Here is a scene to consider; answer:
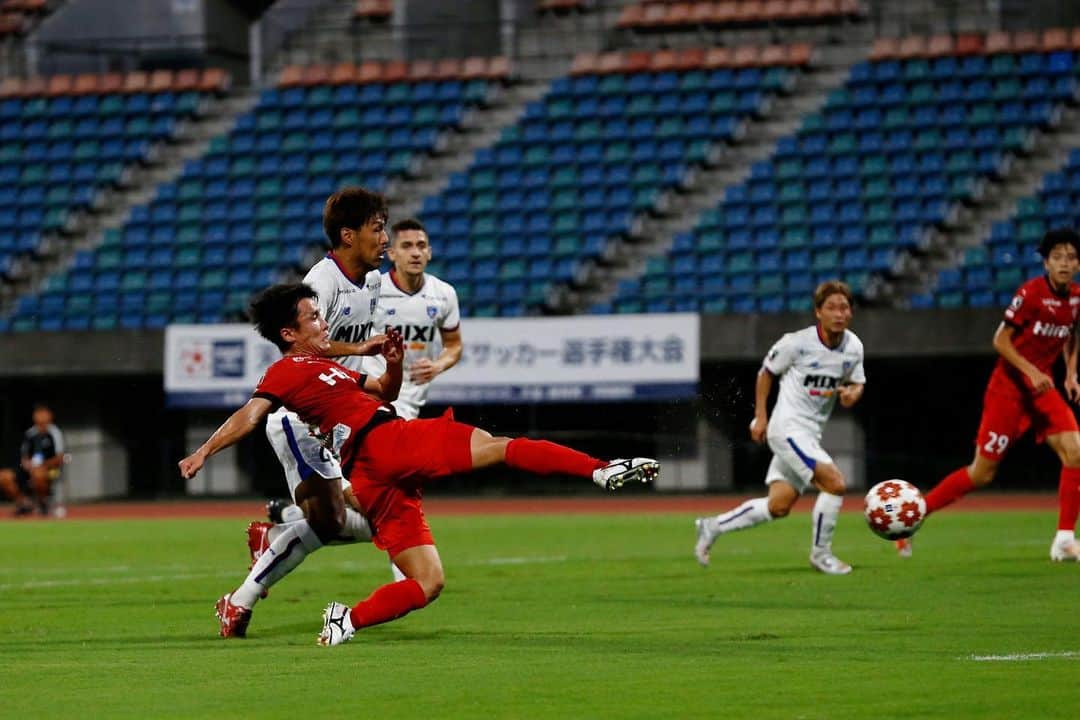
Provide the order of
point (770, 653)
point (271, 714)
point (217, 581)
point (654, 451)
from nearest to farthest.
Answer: point (271, 714), point (770, 653), point (217, 581), point (654, 451)

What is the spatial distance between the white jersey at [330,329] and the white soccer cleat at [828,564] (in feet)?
14.5

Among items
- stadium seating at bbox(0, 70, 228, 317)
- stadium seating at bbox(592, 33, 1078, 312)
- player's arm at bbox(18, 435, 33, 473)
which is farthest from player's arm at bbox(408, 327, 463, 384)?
stadium seating at bbox(0, 70, 228, 317)

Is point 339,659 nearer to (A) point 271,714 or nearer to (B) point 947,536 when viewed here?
(A) point 271,714

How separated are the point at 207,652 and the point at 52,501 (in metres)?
21.2

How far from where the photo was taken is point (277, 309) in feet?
29.6

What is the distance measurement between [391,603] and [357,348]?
1.28 metres

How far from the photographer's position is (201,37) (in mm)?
34844

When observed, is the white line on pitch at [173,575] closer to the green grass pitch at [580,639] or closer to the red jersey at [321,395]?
the green grass pitch at [580,639]

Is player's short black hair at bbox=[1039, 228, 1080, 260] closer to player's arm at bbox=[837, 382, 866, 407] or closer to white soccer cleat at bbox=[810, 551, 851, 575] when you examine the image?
player's arm at bbox=[837, 382, 866, 407]

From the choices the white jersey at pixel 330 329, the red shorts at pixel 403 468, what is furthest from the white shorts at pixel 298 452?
the red shorts at pixel 403 468

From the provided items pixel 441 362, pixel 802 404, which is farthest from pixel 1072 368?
pixel 441 362

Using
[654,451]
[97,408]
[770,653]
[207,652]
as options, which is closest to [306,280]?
[207,652]

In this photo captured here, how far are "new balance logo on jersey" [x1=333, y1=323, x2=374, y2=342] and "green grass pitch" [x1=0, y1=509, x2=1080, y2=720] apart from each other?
5.28ft

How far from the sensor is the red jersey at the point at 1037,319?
45.3 ft
